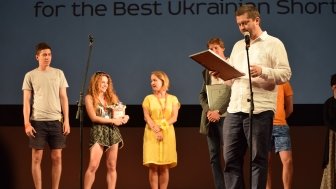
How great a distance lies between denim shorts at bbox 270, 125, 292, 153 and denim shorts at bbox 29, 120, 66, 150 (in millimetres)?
2282

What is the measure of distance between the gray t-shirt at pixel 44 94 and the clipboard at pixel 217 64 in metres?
2.54

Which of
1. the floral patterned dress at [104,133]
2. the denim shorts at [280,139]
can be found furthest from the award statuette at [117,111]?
the denim shorts at [280,139]

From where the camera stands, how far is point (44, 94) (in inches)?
239

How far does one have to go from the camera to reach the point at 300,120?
6.99 m

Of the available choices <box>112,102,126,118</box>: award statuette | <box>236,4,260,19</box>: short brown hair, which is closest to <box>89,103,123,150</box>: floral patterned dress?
<box>112,102,126,118</box>: award statuette

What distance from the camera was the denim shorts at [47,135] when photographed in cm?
603

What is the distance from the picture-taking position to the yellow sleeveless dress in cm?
620

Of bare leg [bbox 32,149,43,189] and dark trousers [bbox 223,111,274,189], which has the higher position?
dark trousers [bbox 223,111,274,189]

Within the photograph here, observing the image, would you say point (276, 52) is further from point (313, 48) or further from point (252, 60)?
point (313, 48)

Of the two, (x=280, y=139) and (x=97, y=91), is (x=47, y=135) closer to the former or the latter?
(x=97, y=91)

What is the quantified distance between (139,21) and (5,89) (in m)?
1.92

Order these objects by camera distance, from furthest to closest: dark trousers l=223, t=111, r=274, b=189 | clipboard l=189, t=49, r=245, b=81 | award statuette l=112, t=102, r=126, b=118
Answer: award statuette l=112, t=102, r=126, b=118 < dark trousers l=223, t=111, r=274, b=189 < clipboard l=189, t=49, r=245, b=81

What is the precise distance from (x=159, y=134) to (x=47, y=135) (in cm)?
121

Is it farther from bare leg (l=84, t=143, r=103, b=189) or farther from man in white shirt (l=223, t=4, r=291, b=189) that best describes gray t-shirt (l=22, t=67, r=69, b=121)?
man in white shirt (l=223, t=4, r=291, b=189)
